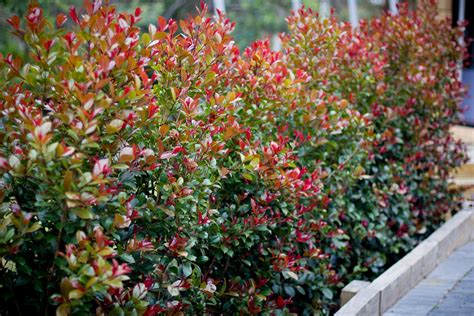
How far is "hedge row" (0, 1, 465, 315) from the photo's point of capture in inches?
118

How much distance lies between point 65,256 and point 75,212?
16cm

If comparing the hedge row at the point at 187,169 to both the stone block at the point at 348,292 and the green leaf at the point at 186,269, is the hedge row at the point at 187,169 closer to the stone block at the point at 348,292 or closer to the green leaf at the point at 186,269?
the green leaf at the point at 186,269

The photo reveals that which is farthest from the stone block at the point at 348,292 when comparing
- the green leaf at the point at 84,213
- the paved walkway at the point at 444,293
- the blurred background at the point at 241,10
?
the green leaf at the point at 84,213

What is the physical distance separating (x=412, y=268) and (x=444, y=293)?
324mm

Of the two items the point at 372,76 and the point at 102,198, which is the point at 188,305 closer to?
the point at 102,198

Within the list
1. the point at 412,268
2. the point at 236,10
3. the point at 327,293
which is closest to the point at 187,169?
the point at 327,293

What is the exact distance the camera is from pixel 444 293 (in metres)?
6.29

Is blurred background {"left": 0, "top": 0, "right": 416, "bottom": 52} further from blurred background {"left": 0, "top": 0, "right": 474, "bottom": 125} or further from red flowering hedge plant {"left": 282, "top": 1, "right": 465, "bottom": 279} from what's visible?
red flowering hedge plant {"left": 282, "top": 1, "right": 465, "bottom": 279}

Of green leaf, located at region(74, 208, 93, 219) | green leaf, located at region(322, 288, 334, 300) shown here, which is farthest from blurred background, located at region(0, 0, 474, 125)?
green leaf, located at region(74, 208, 93, 219)

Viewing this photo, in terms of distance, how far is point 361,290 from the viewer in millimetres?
5539

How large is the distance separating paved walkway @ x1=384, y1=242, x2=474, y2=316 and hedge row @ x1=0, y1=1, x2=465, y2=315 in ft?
1.41

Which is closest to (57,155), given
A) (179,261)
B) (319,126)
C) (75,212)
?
(75,212)

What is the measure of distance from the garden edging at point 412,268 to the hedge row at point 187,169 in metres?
0.26

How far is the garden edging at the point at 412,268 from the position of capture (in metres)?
5.36
